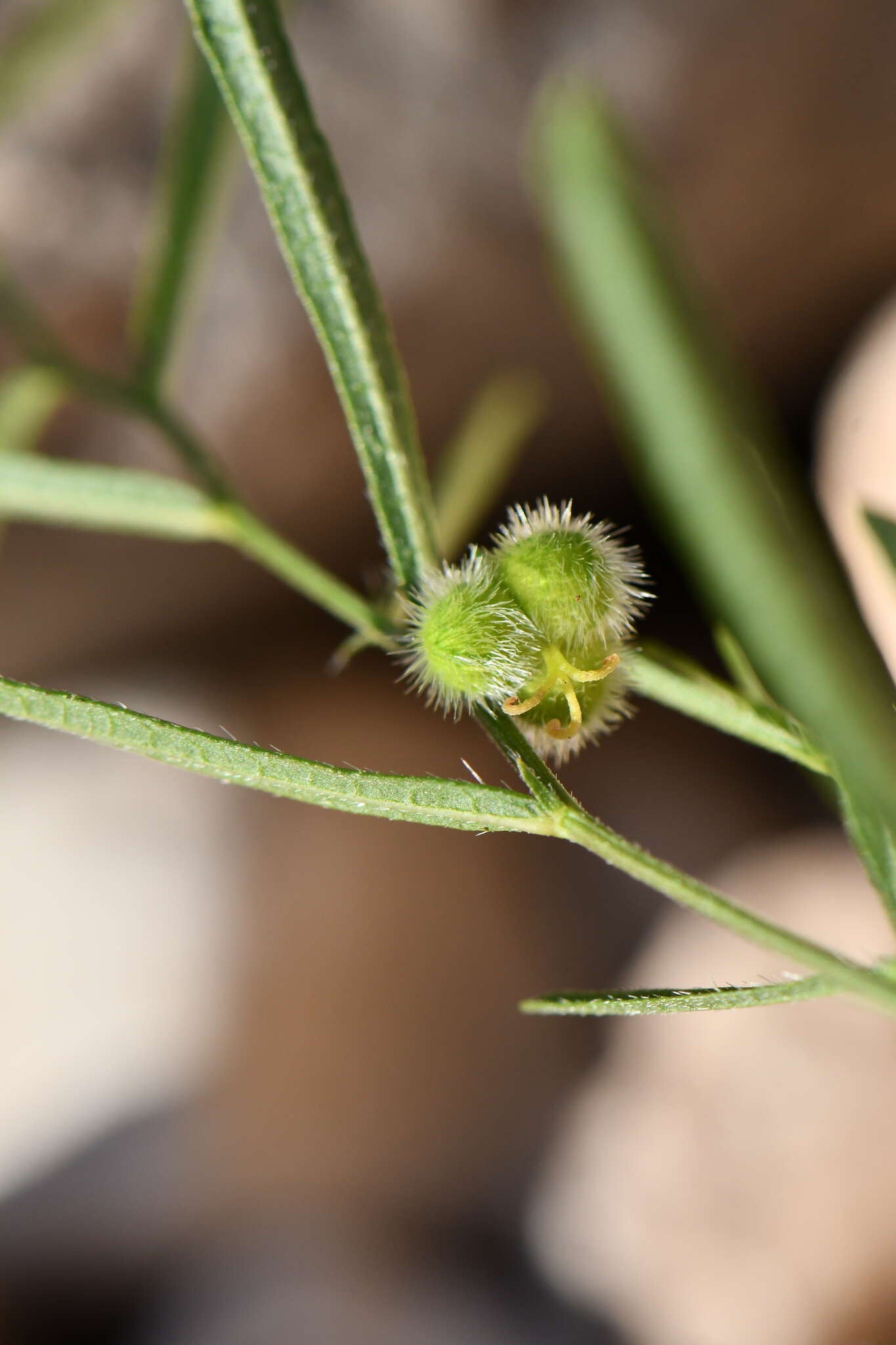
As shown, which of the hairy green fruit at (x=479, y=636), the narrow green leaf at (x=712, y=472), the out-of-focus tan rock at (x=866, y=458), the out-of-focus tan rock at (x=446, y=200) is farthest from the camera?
the out-of-focus tan rock at (x=446, y=200)

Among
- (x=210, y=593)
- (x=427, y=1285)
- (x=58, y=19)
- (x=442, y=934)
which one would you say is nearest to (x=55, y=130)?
(x=58, y=19)

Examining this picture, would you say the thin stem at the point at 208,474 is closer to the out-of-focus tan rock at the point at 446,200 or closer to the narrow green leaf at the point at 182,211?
the narrow green leaf at the point at 182,211

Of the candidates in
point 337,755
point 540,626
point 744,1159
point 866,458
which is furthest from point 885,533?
point 337,755

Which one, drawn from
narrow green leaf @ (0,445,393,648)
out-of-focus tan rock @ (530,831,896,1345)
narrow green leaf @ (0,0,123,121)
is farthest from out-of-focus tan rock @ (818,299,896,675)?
narrow green leaf @ (0,0,123,121)

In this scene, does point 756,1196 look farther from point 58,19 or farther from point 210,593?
point 58,19

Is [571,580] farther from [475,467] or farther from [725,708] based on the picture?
[475,467]

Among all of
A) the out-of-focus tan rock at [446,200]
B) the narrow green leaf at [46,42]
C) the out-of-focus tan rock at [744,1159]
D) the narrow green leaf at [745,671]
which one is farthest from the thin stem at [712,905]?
the out-of-focus tan rock at [446,200]

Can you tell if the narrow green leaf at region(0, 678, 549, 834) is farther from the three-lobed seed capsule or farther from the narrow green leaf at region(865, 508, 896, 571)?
the narrow green leaf at region(865, 508, 896, 571)
